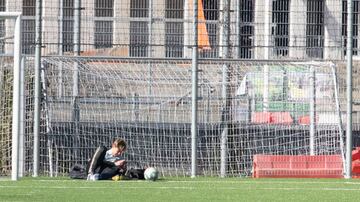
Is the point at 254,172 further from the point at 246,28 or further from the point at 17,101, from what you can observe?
the point at 17,101

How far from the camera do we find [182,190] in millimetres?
16391

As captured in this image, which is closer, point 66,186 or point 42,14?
point 66,186

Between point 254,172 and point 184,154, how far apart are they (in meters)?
1.33

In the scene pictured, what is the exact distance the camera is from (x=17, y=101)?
1834 centimetres

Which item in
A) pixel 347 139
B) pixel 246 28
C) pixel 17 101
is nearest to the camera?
pixel 17 101

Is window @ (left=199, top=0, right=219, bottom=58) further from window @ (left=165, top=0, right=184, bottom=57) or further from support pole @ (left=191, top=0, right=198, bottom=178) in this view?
support pole @ (left=191, top=0, right=198, bottom=178)

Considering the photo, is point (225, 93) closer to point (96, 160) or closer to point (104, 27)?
point (104, 27)

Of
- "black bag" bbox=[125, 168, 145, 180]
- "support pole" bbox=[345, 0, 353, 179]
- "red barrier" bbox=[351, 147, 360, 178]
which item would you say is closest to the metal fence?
"red barrier" bbox=[351, 147, 360, 178]

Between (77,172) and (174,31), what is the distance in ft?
12.3

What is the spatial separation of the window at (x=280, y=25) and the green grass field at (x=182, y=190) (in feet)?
10.9

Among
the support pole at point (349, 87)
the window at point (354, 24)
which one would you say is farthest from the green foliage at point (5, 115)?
the window at point (354, 24)

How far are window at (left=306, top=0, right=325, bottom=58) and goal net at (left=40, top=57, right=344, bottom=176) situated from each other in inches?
13.9

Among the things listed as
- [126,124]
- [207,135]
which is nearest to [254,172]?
[207,135]

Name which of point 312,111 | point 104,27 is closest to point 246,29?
point 312,111
